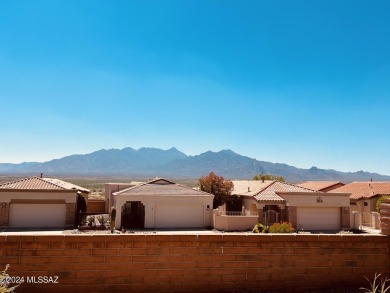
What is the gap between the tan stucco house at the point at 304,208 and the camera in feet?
110

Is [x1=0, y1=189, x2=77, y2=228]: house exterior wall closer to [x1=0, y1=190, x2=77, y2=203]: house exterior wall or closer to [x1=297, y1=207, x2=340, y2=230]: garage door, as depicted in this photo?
[x1=0, y1=190, x2=77, y2=203]: house exterior wall

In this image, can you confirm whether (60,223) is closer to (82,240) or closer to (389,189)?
(82,240)

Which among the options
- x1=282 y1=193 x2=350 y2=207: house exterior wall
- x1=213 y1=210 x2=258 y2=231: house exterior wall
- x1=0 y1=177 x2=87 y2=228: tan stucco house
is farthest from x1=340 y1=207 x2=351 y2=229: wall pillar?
x1=0 y1=177 x2=87 y2=228: tan stucco house

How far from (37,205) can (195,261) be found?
1051 inches

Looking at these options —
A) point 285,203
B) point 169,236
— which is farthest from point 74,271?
point 285,203

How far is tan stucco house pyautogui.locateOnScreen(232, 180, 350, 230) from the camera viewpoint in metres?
33.5

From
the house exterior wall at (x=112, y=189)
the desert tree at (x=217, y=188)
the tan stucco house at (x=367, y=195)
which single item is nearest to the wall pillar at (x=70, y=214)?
the house exterior wall at (x=112, y=189)

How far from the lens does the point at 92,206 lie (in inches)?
1602

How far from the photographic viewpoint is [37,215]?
30953 mm

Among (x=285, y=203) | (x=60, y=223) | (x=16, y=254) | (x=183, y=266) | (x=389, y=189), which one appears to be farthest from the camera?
(x=389, y=189)

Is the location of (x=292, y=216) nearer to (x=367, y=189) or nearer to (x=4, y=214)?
(x=367, y=189)

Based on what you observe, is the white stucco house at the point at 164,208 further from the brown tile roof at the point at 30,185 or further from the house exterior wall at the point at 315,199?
the house exterior wall at the point at 315,199

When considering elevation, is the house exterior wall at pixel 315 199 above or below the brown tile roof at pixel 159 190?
below

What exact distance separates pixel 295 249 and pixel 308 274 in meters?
0.66
